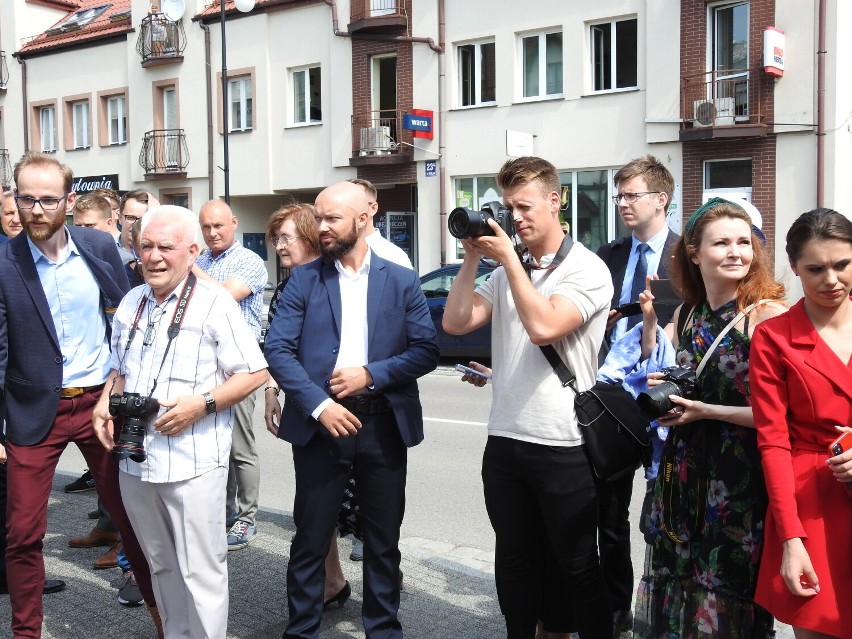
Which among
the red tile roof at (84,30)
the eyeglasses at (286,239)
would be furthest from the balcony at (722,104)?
the red tile roof at (84,30)

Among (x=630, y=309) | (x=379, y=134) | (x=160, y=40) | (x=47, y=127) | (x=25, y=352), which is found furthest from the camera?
(x=47, y=127)

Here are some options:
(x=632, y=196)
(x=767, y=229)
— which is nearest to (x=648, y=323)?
(x=632, y=196)

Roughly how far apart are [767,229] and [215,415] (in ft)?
52.4

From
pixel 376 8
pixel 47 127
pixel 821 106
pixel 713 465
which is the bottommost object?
pixel 713 465

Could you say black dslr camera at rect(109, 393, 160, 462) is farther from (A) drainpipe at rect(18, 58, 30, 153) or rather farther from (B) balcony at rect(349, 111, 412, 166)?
(A) drainpipe at rect(18, 58, 30, 153)

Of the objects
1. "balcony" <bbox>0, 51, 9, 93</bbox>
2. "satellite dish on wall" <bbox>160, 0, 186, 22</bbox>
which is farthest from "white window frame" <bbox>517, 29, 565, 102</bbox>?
"balcony" <bbox>0, 51, 9, 93</bbox>

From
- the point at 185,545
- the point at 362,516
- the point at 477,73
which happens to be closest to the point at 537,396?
the point at 362,516

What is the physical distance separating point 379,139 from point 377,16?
288 centimetres

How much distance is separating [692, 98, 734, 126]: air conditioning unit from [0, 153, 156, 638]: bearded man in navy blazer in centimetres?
1596

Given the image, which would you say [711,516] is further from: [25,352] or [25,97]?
[25,97]

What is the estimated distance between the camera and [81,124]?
30406 millimetres

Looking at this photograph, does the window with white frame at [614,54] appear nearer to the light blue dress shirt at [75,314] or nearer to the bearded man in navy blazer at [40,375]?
the light blue dress shirt at [75,314]

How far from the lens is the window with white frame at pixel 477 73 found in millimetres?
21750

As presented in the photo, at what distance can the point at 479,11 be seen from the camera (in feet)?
70.3
